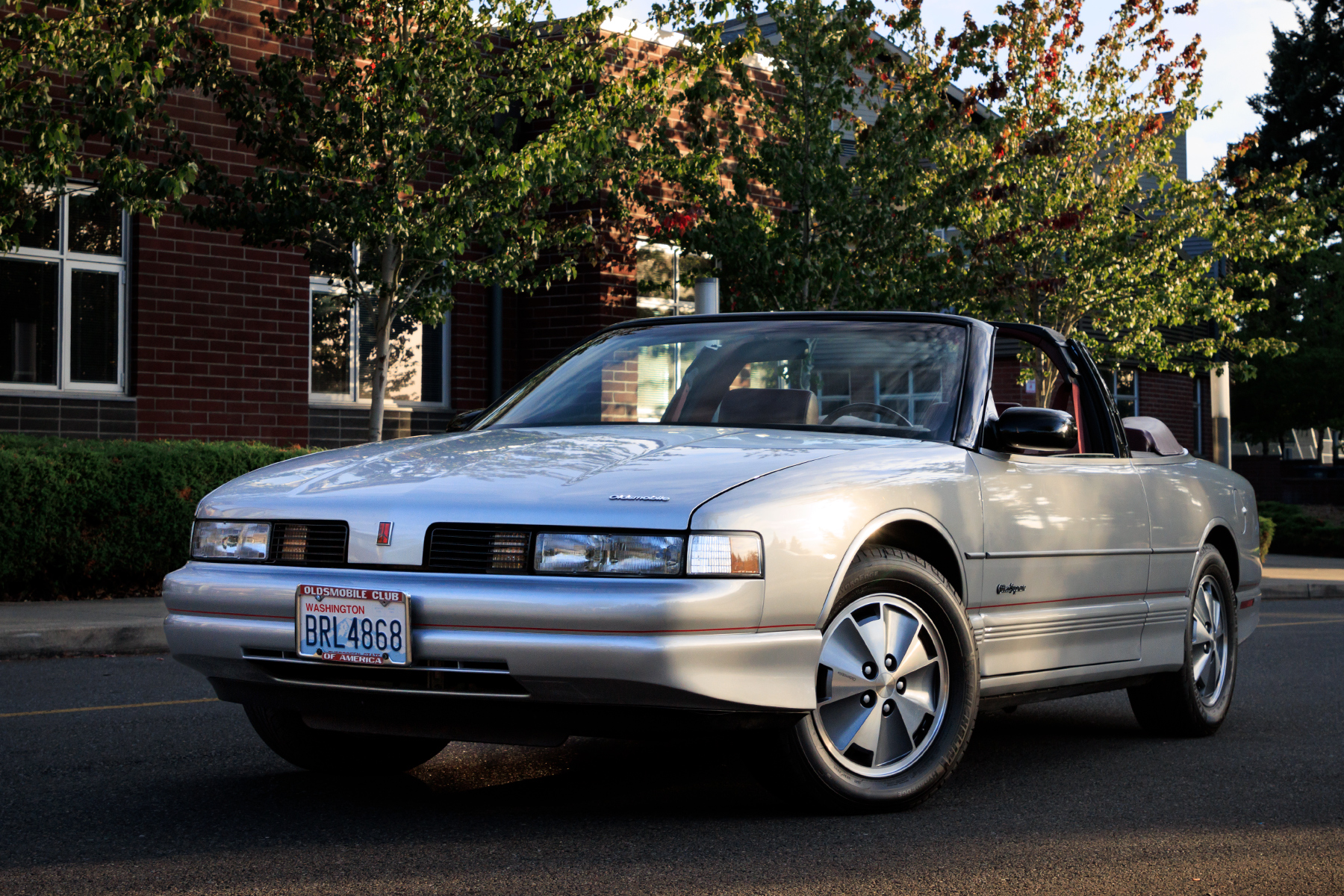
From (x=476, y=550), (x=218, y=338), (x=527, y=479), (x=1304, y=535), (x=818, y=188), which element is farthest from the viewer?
(x=1304, y=535)

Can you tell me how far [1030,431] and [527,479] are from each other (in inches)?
73.4

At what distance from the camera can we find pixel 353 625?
177 inches

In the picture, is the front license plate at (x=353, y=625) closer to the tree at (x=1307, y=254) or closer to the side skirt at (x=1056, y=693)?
the side skirt at (x=1056, y=693)

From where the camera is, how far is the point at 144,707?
24.3ft

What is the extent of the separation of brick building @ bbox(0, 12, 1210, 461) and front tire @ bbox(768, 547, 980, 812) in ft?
A: 37.7

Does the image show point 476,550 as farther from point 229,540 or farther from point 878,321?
point 878,321

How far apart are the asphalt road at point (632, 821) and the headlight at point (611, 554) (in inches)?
30.2

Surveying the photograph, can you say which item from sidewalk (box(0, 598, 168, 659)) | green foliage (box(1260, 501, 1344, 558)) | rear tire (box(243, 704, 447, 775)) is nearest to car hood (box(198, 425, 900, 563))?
rear tire (box(243, 704, 447, 775))

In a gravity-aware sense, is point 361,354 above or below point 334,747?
above

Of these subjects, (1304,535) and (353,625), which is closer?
(353,625)

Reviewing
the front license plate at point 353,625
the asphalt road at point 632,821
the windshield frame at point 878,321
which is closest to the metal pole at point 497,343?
the asphalt road at point 632,821

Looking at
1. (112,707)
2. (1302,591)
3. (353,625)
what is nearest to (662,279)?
(1302,591)

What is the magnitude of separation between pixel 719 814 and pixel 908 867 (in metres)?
0.76

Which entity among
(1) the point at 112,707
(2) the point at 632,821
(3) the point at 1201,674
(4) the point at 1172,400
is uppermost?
(4) the point at 1172,400
